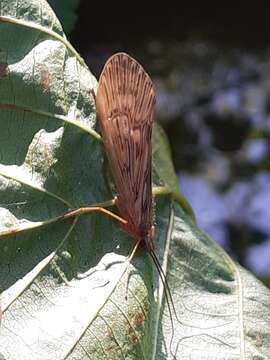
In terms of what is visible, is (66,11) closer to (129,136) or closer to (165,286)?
(129,136)

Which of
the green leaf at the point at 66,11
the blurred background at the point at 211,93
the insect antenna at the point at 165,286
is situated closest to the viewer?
the insect antenna at the point at 165,286

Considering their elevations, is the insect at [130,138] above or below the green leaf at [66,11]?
below

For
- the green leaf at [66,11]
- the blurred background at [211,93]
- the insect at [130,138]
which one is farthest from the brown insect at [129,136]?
the blurred background at [211,93]

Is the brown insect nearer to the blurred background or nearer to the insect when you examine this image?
the insect

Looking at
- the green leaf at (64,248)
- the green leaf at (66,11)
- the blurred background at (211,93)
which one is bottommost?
the green leaf at (64,248)

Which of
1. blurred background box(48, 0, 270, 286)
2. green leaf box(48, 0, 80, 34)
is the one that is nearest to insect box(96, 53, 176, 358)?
green leaf box(48, 0, 80, 34)

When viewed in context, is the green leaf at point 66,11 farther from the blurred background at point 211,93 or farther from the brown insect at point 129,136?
the blurred background at point 211,93
